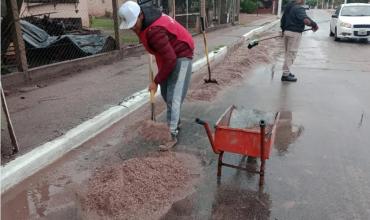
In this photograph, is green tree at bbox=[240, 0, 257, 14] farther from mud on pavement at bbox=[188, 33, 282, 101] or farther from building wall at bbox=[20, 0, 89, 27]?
mud on pavement at bbox=[188, 33, 282, 101]

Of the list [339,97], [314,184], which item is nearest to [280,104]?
[339,97]

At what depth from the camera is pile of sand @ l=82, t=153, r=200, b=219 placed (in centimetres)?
350

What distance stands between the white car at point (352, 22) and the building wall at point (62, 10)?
1060 cm

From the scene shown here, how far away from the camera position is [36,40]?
29.7 ft

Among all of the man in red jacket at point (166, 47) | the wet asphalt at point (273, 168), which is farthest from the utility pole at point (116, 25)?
the man in red jacket at point (166, 47)

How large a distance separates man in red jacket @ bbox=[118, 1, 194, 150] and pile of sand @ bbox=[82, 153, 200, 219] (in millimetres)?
597

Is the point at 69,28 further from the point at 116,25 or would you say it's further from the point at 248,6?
the point at 248,6

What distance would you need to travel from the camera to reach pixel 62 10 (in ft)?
52.1

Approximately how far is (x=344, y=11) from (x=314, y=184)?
1493 centimetres

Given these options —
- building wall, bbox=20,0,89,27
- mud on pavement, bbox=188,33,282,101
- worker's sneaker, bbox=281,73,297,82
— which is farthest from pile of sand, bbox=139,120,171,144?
building wall, bbox=20,0,89,27

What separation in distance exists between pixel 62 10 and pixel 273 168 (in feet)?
44.8

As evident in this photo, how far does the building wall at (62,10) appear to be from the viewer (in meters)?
14.0

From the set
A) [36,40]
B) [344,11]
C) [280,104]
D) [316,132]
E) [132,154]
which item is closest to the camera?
[132,154]

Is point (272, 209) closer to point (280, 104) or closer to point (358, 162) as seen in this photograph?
point (358, 162)
